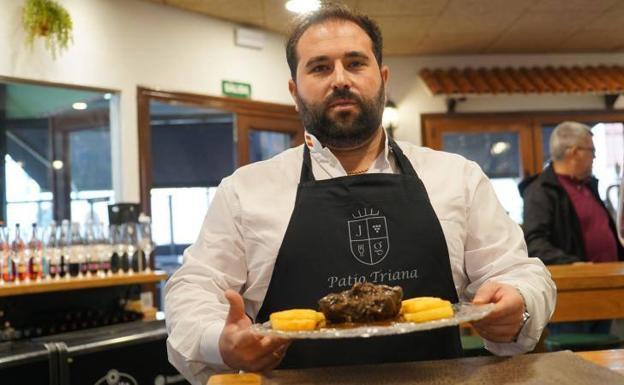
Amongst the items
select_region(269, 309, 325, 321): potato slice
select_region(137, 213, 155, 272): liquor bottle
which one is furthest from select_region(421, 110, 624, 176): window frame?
select_region(269, 309, 325, 321): potato slice

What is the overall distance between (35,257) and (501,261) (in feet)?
8.99

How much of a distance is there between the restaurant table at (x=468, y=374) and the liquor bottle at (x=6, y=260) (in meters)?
2.57

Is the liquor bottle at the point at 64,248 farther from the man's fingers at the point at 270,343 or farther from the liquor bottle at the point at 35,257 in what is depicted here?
the man's fingers at the point at 270,343

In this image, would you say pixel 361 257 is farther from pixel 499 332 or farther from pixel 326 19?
pixel 326 19

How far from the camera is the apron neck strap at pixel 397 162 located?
157 cm

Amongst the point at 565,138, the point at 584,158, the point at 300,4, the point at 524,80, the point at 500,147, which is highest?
the point at 300,4

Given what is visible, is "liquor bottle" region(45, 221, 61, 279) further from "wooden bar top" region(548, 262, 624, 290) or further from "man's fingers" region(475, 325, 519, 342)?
"man's fingers" region(475, 325, 519, 342)

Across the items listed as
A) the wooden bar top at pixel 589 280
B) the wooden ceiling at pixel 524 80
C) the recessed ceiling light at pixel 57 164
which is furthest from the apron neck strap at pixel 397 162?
the wooden ceiling at pixel 524 80

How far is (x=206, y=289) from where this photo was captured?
146 cm

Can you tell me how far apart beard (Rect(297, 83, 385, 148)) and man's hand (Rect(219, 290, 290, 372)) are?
1.72ft

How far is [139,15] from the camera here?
4684mm

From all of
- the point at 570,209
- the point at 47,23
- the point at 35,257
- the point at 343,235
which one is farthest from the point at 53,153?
the point at 343,235

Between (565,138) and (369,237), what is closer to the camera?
(369,237)

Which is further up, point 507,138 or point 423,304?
point 507,138
